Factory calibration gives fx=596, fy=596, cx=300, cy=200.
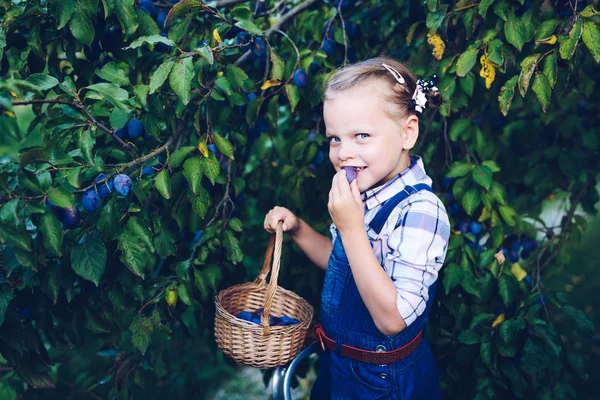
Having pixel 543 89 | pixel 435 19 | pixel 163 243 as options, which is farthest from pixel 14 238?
pixel 543 89

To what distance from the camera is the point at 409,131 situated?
157 centimetres

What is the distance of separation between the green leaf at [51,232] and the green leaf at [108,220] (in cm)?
14

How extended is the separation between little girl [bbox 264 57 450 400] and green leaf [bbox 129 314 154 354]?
0.48m

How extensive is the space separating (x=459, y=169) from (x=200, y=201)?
0.81 meters

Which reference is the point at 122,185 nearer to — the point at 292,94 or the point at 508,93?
the point at 292,94

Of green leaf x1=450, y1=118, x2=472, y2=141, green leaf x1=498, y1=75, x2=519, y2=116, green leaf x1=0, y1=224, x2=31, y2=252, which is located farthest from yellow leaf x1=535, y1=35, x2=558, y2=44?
green leaf x1=0, y1=224, x2=31, y2=252

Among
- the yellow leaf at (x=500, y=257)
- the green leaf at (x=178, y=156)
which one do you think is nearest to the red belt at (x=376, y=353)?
the yellow leaf at (x=500, y=257)

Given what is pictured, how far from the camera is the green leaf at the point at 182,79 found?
1.43 meters

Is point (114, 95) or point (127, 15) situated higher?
point (127, 15)

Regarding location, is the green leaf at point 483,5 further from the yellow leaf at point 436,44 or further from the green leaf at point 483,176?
the green leaf at point 483,176

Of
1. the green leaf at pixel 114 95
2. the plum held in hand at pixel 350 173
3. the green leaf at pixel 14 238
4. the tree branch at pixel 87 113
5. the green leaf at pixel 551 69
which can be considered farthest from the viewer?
the green leaf at pixel 551 69

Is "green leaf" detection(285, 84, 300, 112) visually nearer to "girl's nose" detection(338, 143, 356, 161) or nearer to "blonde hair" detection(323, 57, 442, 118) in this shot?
"blonde hair" detection(323, 57, 442, 118)

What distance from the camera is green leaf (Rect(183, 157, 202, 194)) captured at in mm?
1562

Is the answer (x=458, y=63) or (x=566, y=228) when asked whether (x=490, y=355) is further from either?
(x=458, y=63)
